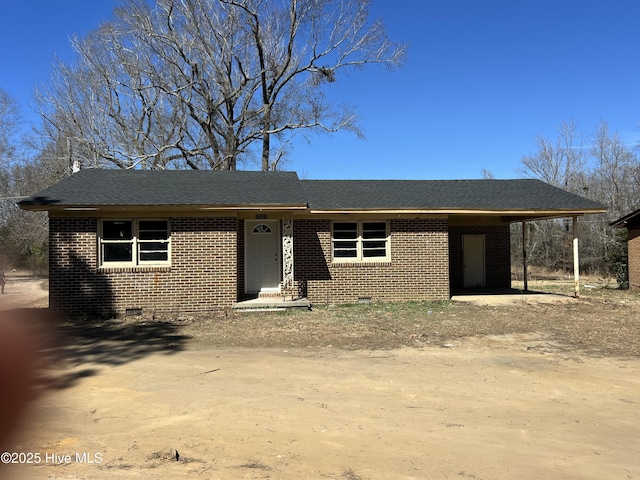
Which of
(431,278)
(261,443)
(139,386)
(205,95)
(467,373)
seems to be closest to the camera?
(261,443)

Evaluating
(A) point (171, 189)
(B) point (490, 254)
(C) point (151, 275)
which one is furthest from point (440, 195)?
(C) point (151, 275)

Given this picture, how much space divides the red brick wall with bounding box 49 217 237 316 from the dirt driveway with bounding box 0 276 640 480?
3.10 meters

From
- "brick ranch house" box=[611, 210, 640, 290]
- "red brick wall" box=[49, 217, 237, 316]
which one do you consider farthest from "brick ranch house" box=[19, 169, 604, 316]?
"brick ranch house" box=[611, 210, 640, 290]

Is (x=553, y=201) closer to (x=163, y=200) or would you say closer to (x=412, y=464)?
(x=163, y=200)

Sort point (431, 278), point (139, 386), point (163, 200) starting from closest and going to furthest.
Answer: point (139, 386)
point (163, 200)
point (431, 278)

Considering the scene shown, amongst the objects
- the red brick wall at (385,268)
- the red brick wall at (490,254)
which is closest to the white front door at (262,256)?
the red brick wall at (385,268)

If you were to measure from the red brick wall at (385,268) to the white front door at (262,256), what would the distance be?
2.30 feet

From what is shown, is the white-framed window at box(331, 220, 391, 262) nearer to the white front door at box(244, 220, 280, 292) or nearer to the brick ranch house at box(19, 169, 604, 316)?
the brick ranch house at box(19, 169, 604, 316)

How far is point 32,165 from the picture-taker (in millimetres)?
32906

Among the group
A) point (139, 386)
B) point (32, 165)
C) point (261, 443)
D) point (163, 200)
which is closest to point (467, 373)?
point (261, 443)

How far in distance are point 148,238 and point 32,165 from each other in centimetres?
2640

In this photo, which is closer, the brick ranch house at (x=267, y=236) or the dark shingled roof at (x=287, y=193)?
the brick ranch house at (x=267, y=236)

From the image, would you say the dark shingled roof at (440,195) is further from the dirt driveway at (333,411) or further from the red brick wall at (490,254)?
the dirt driveway at (333,411)

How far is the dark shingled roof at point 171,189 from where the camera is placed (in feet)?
39.3
